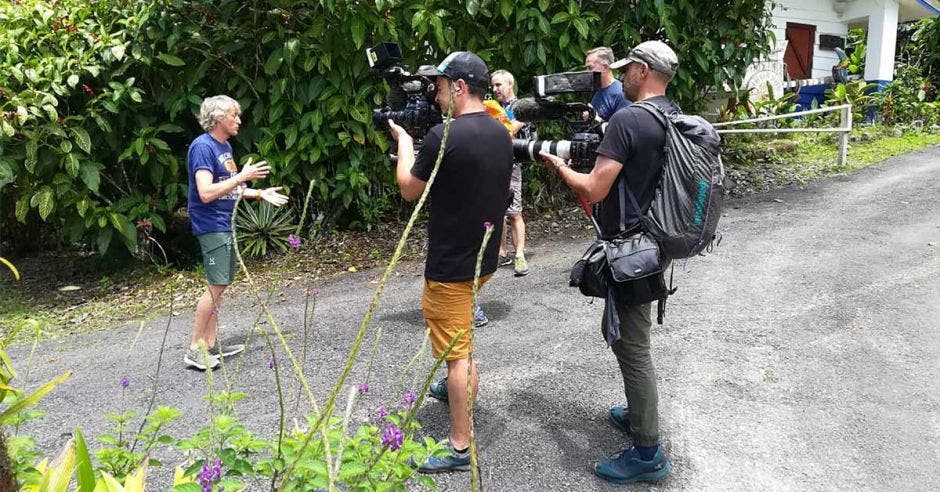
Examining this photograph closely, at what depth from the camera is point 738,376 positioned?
13.0 ft

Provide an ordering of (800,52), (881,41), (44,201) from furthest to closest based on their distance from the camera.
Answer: (800,52), (881,41), (44,201)

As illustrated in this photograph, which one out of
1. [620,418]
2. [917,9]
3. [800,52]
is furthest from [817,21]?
[620,418]

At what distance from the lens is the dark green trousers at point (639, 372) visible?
2.95 m

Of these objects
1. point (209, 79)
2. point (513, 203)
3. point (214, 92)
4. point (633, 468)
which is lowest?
point (633, 468)

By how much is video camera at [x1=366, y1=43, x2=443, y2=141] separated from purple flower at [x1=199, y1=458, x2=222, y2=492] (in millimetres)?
2250

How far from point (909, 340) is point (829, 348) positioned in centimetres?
57

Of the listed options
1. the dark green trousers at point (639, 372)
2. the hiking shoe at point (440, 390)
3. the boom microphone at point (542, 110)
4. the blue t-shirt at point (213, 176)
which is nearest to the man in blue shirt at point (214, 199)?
the blue t-shirt at point (213, 176)

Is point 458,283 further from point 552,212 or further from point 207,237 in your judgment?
point 552,212

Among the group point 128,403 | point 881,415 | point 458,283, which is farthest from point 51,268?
point 881,415

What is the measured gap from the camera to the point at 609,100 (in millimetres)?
5266

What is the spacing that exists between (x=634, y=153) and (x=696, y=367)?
1830mm

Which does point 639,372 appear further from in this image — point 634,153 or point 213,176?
point 213,176

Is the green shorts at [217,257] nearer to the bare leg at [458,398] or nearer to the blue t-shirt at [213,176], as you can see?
the blue t-shirt at [213,176]

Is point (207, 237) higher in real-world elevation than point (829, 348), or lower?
higher
